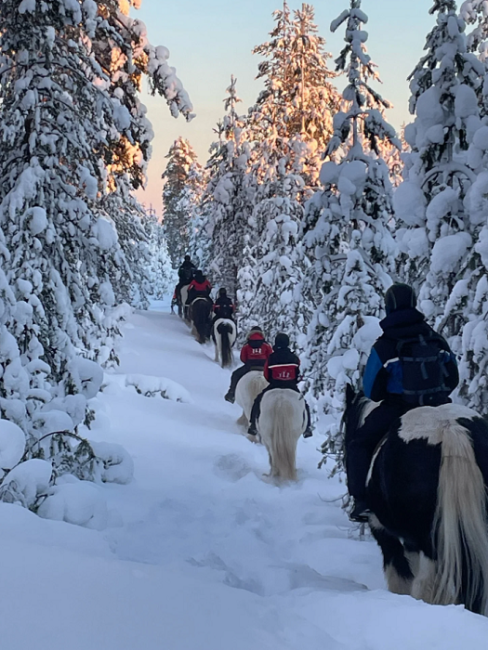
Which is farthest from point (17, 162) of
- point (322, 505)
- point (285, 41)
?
point (285, 41)

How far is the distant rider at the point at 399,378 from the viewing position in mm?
4855

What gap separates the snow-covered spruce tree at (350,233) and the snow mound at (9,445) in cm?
453

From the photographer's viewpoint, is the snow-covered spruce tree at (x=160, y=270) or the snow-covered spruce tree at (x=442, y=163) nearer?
the snow-covered spruce tree at (x=442, y=163)

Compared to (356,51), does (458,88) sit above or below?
below

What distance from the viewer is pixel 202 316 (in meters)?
23.9

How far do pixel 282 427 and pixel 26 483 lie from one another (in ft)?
16.8

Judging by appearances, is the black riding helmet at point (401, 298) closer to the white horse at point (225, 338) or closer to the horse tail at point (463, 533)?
the horse tail at point (463, 533)

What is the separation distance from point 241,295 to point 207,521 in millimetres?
19132

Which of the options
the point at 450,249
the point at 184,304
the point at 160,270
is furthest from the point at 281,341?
the point at 160,270

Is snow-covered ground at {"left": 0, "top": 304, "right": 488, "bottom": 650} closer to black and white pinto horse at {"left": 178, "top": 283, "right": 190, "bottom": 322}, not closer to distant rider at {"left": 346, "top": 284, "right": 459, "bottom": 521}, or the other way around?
distant rider at {"left": 346, "top": 284, "right": 459, "bottom": 521}

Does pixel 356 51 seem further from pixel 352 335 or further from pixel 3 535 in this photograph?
pixel 3 535

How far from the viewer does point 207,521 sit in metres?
6.91

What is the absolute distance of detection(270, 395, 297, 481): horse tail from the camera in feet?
30.8

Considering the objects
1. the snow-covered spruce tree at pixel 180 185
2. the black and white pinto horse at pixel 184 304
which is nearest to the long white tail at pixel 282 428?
the black and white pinto horse at pixel 184 304
